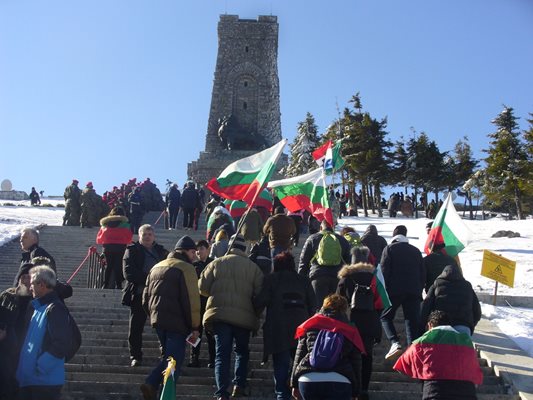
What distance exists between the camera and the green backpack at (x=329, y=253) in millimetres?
8750

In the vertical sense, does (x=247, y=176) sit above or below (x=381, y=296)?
above

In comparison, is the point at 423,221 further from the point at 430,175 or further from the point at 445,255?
the point at 445,255

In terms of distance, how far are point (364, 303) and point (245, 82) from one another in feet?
109

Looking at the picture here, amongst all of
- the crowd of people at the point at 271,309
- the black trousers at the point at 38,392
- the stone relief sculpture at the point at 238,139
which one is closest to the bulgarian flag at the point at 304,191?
the crowd of people at the point at 271,309

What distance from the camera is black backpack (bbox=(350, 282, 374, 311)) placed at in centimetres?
779

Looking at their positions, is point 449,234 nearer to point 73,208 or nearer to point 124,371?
point 124,371

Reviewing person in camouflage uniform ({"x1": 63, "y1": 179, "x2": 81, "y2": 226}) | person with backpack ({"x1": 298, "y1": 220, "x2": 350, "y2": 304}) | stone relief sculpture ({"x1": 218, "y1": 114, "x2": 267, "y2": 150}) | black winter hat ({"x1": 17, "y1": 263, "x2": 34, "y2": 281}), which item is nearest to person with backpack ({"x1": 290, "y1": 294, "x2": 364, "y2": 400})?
person with backpack ({"x1": 298, "y1": 220, "x2": 350, "y2": 304})

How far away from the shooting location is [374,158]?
3559cm

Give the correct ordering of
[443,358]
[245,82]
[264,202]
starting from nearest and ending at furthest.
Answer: [443,358] → [264,202] → [245,82]

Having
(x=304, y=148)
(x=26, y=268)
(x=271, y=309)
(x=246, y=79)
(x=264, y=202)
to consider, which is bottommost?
(x=271, y=309)

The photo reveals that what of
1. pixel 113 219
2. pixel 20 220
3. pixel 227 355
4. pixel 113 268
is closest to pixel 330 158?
pixel 113 219

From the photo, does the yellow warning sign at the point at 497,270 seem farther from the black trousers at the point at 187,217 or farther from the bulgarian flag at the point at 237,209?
the black trousers at the point at 187,217

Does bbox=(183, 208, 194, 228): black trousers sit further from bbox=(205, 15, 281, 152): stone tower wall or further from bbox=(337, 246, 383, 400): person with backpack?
bbox=(205, 15, 281, 152): stone tower wall

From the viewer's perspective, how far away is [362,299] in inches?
307
